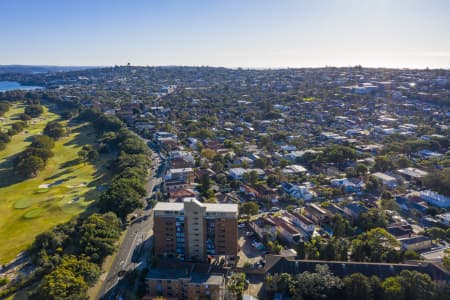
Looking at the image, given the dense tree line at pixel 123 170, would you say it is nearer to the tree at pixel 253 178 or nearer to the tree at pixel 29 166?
the tree at pixel 29 166

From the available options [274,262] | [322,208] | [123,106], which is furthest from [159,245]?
[123,106]

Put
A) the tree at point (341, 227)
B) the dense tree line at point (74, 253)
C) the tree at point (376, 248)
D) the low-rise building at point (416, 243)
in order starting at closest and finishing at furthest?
1. the dense tree line at point (74, 253)
2. the tree at point (376, 248)
3. the low-rise building at point (416, 243)
4. the tree at point (341, 227)

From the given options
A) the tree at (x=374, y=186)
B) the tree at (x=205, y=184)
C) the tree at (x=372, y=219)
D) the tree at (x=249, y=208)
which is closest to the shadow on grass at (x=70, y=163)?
the tree at (x=205, y=184)

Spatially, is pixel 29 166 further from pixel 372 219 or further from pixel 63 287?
pixel 372 219

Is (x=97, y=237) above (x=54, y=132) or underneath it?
underneath

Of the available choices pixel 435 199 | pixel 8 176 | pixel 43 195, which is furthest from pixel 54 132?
pixel 435 199

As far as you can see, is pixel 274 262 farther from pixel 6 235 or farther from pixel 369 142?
pixel 369 142
